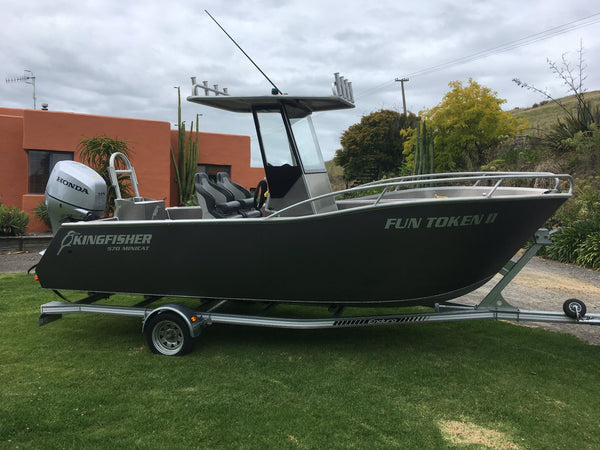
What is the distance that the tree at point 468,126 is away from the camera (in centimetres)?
1872

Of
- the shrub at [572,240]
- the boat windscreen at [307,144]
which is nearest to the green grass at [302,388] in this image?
the boat windscreen at [307,144]

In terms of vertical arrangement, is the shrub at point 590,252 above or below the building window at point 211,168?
below

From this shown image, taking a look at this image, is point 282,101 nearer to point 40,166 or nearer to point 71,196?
point 71,196

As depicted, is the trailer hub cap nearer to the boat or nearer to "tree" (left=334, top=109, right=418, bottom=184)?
the boat

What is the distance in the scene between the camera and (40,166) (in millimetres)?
14445

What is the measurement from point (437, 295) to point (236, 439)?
229 cm

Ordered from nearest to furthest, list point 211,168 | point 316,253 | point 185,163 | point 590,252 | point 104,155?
point 316,253 → point 590,252 → point 104,155 → point 185,163 → point 211,168

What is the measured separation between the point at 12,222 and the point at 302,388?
449 inches

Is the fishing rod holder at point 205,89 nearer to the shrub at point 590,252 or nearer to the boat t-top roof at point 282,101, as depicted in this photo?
the boat t-top roof at point 282,101

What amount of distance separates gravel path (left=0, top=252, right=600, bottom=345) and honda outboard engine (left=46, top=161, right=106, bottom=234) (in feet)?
16.3

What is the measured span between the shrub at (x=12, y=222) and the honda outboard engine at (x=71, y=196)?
8.31m

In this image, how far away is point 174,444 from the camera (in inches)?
121

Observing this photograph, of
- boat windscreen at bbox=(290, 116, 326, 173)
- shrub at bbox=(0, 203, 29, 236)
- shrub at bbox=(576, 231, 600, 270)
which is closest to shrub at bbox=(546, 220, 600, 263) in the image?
shrub at bbox=(576, 231, 600, 270)

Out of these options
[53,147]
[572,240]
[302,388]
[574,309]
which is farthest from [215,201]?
[53,147]
